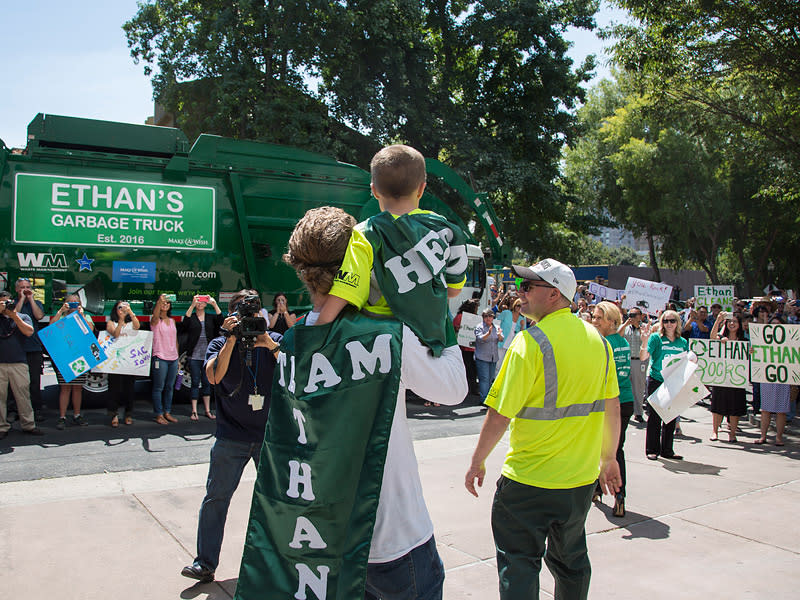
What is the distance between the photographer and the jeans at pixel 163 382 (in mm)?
9375

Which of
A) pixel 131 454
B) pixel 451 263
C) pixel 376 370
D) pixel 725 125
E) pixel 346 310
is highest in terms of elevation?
pixel 725 125

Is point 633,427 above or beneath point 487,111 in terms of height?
beneath

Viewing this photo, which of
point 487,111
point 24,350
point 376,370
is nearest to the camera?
point 376,370

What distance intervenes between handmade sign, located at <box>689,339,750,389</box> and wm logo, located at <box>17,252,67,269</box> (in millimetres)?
9014

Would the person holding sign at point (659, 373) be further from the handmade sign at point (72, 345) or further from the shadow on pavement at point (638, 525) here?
the handmade sign at point (72, 345)

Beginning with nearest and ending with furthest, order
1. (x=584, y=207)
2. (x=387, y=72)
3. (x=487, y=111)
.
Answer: (x=387, y=72)
(x=487, y=111)
(x=584, y=207)

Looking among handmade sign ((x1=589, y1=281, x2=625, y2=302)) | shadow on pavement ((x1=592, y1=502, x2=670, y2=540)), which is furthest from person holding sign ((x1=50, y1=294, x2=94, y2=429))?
handmade sign ((x1=589, y1=281, x2=625, y2=302))

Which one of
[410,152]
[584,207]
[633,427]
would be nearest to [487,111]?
[584,207]

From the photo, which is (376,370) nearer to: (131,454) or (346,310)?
(346,310)

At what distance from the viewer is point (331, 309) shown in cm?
198

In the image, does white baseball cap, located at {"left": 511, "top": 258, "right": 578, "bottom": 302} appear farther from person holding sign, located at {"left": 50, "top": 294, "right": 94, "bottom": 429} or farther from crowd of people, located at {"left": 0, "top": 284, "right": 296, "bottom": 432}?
person holding sign, located at {"left": 50, "top": 294, "right": 94, "bottom": 429}

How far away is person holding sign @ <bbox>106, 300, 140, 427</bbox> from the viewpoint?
29.8 feet

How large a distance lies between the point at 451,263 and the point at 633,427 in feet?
29.0

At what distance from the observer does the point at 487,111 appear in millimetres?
23625
